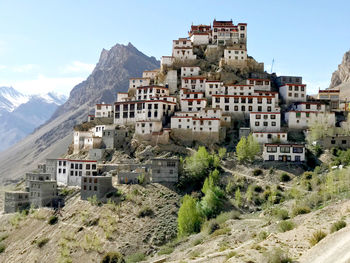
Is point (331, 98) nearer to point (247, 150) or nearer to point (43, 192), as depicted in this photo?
point (247, 150)

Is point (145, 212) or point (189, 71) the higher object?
point (189, 71)

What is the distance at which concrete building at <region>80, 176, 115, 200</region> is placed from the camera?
190 ft

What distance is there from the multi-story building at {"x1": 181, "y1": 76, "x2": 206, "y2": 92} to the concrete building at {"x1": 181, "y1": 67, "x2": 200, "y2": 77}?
12.2ft

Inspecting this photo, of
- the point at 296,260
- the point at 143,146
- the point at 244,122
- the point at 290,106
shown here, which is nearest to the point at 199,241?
the point at 296,260

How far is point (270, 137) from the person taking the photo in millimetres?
64062

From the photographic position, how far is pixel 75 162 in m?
64.6

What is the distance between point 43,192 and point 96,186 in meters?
9.16

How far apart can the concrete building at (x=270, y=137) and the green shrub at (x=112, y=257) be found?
2706 centimetres

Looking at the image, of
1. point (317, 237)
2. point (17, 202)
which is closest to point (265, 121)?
point (17, 202)

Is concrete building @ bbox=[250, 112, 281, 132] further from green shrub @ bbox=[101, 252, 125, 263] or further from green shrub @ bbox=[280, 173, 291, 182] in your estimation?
green shrub @ bbox=[101, 252, 125, 263]

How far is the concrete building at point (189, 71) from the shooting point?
268 ft

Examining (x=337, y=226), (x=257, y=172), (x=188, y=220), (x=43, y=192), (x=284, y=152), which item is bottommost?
(x=188, y=220)

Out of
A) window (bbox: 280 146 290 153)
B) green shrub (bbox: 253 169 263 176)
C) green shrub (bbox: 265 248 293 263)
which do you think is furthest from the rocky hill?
green shrub (bbox: 265 248 293 263)

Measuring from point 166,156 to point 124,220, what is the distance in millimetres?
13064
